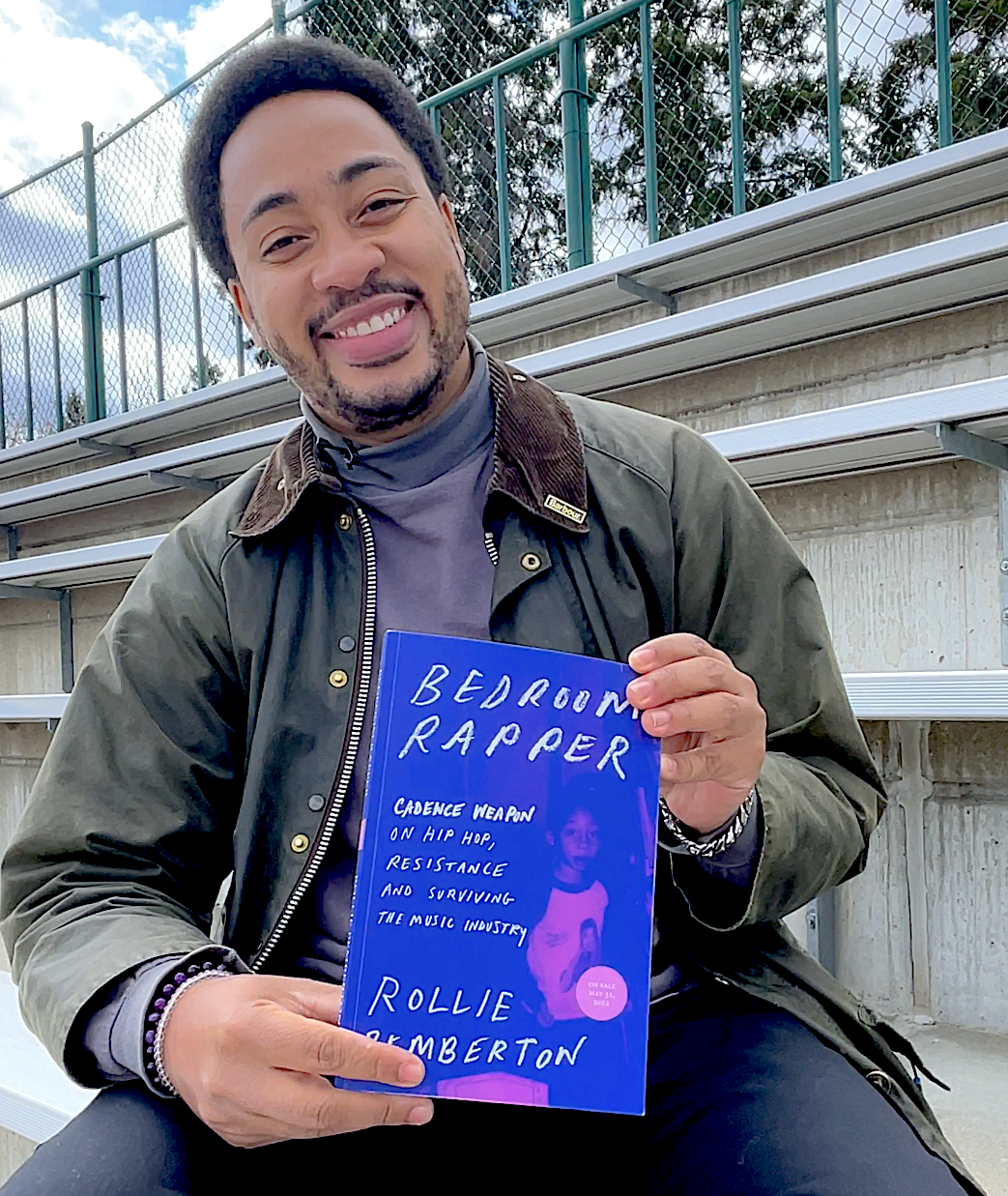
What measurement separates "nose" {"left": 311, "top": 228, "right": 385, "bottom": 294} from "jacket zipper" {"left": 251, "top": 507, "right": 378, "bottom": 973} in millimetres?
201

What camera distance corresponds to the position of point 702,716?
0.49 meters

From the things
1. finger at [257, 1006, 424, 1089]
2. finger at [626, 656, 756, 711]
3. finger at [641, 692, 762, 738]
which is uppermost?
finger at [626, 656, 756, 711]

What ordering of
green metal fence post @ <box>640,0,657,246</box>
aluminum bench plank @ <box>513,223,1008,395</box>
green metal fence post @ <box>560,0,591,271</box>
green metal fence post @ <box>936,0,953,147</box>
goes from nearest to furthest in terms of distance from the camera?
aluminum bench plank @ <box>513,223,1008,395</box>
green metal fence post @ <box>936,0,953,147</box>
green metal fence post @ <box>640,0,657,246</box>
green metal fence post @ <box>560,0,591,271</box>

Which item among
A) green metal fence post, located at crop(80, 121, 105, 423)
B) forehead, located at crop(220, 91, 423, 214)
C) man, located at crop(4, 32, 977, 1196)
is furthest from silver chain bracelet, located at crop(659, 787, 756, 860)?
green metal fence post, located at crop(80, 121, 105, 423)

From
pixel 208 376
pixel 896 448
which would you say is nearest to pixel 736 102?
pixel 896 448

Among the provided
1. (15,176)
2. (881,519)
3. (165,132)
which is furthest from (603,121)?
(15,176)

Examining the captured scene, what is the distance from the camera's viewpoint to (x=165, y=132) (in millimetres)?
3279

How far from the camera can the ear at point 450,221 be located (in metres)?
0.74

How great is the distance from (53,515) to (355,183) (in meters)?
2.78

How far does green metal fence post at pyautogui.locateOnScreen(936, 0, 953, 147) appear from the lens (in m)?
1.73

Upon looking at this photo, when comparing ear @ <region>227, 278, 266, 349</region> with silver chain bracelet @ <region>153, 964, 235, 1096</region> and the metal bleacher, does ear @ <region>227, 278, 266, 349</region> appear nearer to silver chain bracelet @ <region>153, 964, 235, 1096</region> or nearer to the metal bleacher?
silver chain bracelet @ <region>153, 964, 235, 1096</region>

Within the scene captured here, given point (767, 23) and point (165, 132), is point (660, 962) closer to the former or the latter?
point (767, 23)

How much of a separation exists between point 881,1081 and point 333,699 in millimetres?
383

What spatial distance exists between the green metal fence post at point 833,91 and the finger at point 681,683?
5.37 ft
